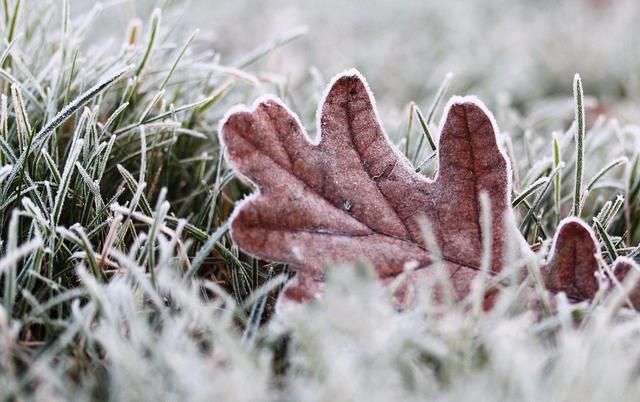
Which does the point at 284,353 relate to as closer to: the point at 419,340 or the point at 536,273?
the point at 419,340

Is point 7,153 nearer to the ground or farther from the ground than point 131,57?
nearer to the ground

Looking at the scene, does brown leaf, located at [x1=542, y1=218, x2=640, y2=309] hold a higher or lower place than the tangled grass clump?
higher

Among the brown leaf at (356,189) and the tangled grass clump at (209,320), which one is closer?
the tangled grass clump at (209,320)

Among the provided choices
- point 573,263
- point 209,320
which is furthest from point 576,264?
point 209,320

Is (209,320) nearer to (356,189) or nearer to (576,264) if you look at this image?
(356,189)

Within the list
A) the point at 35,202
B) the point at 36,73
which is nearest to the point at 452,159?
the point at 35,202
